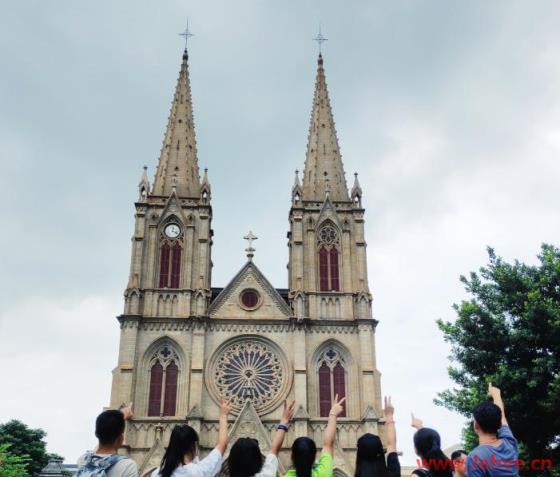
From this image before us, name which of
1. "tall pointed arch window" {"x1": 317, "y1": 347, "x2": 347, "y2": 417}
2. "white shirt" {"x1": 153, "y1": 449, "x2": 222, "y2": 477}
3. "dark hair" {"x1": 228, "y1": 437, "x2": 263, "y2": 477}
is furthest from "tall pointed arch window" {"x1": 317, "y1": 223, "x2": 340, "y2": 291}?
"dark hair" {"x1": 228, "y1": 437, "x2": 263, "y2": 477}

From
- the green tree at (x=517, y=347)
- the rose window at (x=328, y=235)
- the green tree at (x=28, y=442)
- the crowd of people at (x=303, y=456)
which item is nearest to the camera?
the crowd of people at (x=303, y=456)

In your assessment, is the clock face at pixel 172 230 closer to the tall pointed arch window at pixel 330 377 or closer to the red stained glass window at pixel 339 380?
the tall pointed arch window at pixel 330 377

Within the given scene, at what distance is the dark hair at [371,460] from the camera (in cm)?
578

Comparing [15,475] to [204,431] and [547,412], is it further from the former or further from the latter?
[547,412]

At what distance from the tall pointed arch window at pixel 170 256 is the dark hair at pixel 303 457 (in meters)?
32.5

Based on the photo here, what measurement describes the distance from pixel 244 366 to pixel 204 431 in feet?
13.9

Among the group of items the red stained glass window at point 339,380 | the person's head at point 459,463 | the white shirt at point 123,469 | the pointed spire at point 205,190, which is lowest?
the white shirt at point 123,469

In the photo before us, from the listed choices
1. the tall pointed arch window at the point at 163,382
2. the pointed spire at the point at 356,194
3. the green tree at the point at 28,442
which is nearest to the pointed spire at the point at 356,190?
the pointed spire at the point at 356,194

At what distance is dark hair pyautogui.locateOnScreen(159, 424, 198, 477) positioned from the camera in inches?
223

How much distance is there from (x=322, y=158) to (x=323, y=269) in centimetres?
876

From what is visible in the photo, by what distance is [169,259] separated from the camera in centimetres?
3850

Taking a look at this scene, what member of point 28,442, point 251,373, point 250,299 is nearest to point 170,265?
point 250,299

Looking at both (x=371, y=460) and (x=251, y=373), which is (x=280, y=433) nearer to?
(x=371, y=460)

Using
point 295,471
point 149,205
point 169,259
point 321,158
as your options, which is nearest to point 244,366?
point 169,259
